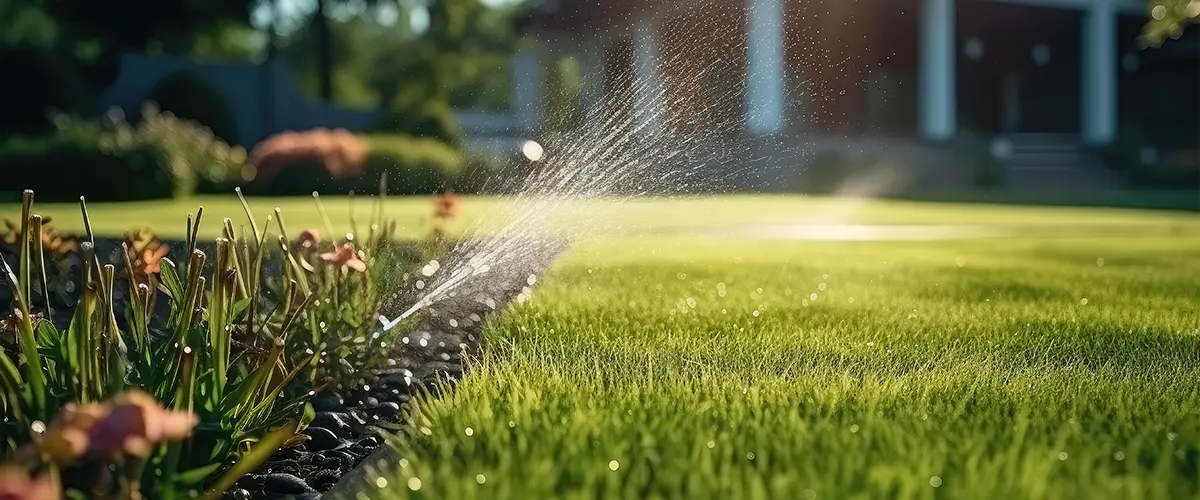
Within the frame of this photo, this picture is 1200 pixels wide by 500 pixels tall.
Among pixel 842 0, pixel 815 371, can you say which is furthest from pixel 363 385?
pixel 842 0

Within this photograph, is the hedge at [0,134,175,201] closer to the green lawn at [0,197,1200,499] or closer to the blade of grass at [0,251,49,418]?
the green lawn at [0,197,1200,499]

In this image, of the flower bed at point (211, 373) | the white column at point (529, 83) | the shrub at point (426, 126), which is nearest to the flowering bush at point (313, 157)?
the shrub at point (426, 126)

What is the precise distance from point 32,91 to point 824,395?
20879 mm

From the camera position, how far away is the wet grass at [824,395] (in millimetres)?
2148

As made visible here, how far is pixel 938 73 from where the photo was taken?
21.6 meters

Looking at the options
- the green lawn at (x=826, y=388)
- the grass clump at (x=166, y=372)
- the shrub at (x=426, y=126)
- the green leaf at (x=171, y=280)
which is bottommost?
the green lawn at (x=826, y=388)

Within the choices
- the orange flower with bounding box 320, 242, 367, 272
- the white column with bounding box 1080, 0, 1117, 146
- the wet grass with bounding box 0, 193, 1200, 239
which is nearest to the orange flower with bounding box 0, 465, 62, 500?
the orange flower with bounding box 320, 242, 367, 272

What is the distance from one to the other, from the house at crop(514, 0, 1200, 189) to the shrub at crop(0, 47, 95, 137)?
8.54 meters

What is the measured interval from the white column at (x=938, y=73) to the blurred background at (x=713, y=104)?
4 centimetres

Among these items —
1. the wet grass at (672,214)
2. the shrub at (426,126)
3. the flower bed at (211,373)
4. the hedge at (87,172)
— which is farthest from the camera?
the shrub at (426,126)

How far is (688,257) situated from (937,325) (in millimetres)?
3257

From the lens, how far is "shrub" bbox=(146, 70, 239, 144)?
71.6ft

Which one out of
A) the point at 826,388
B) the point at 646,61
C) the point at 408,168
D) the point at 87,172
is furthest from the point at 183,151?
the point at 826,388

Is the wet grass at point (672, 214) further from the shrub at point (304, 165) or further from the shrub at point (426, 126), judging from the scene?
the shrub at point (426, 126)
